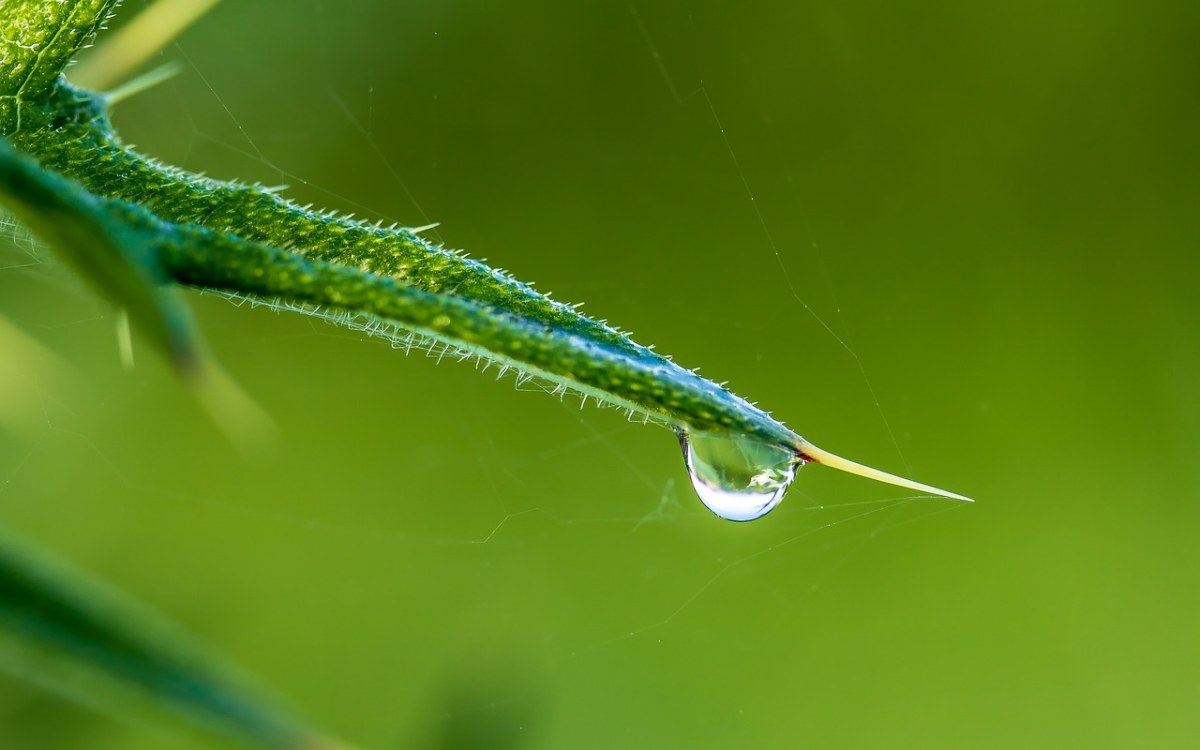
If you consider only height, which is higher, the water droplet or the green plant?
the water droplet

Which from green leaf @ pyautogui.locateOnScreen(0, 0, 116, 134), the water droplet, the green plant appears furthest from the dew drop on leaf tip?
green leaf @ pyautogui.locateOnScreen(0, 0, 116, 134)

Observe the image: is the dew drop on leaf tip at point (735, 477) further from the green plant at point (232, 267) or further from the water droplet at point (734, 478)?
the green plant at point (232, 267)

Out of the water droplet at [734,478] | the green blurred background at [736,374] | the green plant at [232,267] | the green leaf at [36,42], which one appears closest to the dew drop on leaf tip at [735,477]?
the water droplet at [734,478]

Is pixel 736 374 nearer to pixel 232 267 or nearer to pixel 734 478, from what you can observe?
pixel 734 478

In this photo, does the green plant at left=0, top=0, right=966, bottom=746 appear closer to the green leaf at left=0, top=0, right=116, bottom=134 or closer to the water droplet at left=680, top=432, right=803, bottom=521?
the green leaf at left=0, top=0, right=116, bottom=134

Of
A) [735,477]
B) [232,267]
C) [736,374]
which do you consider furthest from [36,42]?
[736,374]

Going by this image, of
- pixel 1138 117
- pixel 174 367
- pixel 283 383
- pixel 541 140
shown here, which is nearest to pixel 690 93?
pixel 541 140
